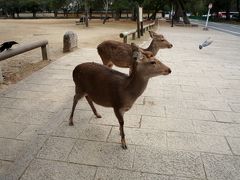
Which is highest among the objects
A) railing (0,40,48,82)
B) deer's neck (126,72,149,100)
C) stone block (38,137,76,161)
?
deer's neck (126,72,149,100)

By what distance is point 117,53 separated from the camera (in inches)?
248

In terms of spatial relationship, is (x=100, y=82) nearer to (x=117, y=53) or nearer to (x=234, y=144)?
(x=234, y=144)

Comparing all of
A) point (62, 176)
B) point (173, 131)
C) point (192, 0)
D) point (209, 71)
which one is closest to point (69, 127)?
point (62, 176)

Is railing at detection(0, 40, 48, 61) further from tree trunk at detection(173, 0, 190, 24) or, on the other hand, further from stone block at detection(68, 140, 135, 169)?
tree trunk at detection(173, 0, 190, 24)

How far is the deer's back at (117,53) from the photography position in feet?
20.4

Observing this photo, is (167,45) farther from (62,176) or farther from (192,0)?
(192,0)

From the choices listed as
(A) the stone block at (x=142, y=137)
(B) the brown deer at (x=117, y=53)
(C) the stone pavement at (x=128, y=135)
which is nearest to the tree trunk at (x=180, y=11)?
(B) the brown deer at (x=117, y=53)

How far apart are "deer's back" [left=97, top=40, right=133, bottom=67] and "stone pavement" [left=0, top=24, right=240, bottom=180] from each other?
89 centimetres

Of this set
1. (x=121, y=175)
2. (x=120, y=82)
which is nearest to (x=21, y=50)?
(x=120, y=82)

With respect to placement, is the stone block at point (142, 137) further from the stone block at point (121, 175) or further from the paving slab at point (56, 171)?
the paving slab at point (56, 171)

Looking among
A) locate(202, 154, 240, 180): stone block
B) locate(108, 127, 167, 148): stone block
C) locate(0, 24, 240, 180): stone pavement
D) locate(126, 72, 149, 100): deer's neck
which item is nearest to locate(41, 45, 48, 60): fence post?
locate(0, 24, 240, 180): stone pavement

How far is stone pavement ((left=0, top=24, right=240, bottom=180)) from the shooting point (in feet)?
11.2

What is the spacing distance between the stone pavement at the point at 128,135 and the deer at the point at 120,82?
501 millimetres

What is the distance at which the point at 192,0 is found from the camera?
37219 millimetres
